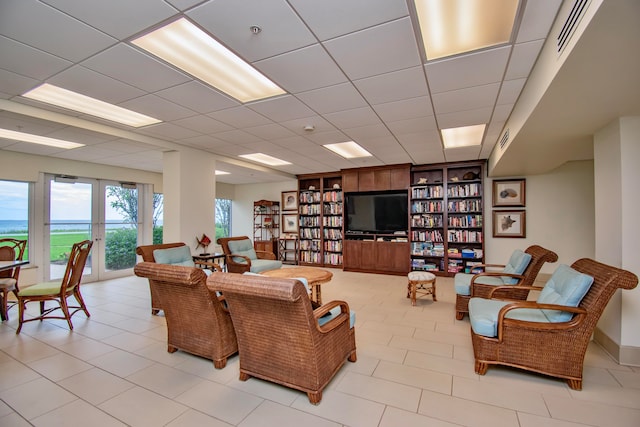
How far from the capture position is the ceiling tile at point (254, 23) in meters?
1.75

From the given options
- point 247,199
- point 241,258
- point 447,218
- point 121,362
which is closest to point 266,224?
point 247,199

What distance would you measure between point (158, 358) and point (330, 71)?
2965mm

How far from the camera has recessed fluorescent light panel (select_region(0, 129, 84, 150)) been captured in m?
4.12

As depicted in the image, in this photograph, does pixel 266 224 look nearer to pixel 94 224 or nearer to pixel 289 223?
pixel 289 223

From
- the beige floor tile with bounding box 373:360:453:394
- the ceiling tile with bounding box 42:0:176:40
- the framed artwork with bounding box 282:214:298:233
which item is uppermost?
the ceiling tile with bounding box 42:0:176:40

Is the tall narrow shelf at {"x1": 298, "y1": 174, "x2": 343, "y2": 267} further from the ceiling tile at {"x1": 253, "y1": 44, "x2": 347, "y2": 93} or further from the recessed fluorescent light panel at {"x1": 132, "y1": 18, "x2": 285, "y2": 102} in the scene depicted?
the ceiling tile at {"x1": 253, "y1": 44, "x2": 347, "y2": 93}

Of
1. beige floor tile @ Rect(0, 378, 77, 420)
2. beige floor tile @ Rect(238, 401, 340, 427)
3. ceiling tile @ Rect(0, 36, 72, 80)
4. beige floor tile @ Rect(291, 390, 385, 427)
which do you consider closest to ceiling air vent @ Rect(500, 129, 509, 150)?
beige floor tile @ Rect(291, 390, 385, 427)

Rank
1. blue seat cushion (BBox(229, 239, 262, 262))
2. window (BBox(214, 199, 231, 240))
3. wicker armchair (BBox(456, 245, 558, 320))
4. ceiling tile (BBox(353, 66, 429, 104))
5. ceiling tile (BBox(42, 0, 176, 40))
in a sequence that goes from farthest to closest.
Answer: window (BBox(214, 199, 231, 240))
blue seat cushion (BBox(229, 239, 262, 262))
wicker armchair (BBox(456, 245, 558, 320))
ceiling tile (BBox(353, 66, 429, 104))
ceiling tile (BBox(42, 0, 176, 40))

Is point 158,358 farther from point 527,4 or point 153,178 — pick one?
point 153,178

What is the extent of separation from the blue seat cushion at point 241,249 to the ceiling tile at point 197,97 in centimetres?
277

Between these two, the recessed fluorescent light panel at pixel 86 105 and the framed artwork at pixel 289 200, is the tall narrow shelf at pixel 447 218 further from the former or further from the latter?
the recessed fluorescent light panel at pixel 86 105

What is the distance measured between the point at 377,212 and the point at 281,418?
5.51m

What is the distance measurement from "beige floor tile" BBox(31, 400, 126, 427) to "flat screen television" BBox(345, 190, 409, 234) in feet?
19.1

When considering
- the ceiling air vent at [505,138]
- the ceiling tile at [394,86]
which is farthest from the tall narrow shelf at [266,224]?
the ceiling air vent at [505,138]
